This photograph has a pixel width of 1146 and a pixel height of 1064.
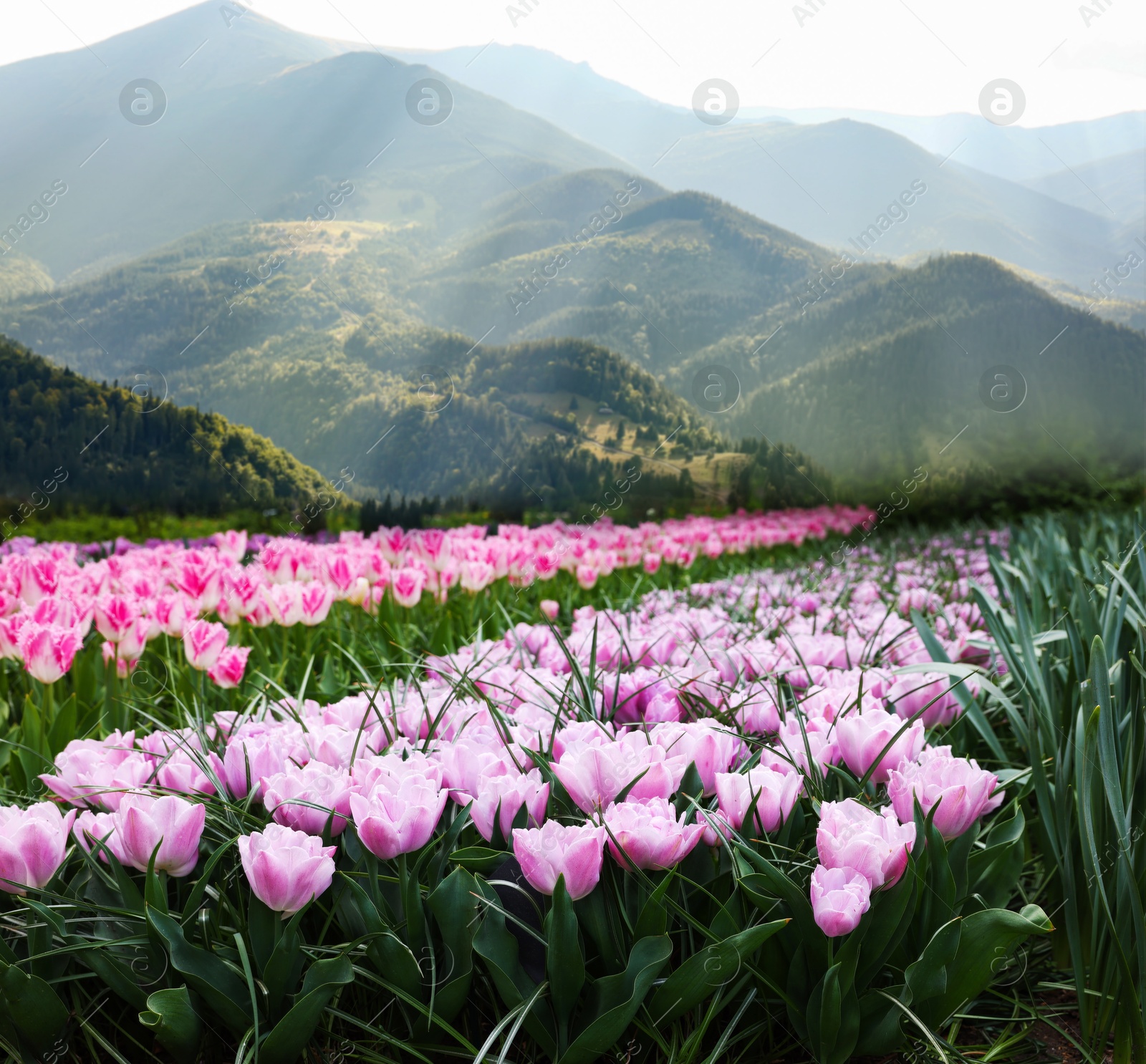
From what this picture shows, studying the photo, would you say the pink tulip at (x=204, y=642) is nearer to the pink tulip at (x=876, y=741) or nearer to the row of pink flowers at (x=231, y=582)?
the row of pink flowers at (x=231, y=582)

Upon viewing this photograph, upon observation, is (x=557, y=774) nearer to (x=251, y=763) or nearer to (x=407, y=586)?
(x=251, y=763)

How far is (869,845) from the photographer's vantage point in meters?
0.73

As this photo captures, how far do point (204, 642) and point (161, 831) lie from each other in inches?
35.4

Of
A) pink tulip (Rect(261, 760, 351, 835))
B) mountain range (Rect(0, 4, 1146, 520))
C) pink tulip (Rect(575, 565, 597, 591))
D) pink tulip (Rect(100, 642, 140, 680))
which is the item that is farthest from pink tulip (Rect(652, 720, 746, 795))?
mountain range (Rect(0, 4, 1146, 520))

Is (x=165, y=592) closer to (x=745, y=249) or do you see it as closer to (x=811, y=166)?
(x=745, y=249)

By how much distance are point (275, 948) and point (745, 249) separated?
878 centimetres

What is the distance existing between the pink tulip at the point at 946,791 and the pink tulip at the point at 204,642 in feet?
4.37

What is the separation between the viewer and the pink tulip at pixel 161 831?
30.4 inches

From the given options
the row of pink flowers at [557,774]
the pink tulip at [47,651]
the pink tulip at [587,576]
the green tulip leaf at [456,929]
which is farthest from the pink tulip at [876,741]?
the pink tulip at [587,576]

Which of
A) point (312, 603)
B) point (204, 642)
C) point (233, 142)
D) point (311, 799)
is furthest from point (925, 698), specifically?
point (233, 142)

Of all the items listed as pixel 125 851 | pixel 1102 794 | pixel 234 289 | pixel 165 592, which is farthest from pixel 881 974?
pixel 234 289

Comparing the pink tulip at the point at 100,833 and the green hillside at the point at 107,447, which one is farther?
the green hillside at the point at 107,447

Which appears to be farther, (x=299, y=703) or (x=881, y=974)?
(x=299, y=703)

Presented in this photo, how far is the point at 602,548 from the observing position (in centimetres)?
389
